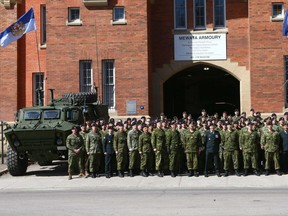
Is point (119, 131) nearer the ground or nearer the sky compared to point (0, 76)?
nearer the ground

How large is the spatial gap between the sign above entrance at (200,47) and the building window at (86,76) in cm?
433

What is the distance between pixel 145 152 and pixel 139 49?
9.29 m

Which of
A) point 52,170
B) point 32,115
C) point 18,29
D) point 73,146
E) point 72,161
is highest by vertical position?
point 18,29

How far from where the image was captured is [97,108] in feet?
67.9

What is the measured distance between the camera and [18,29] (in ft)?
74.5

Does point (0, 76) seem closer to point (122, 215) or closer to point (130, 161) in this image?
point (130, 161)

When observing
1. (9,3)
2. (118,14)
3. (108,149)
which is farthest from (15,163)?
(9,3)

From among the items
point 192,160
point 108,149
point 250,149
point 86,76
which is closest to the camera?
point 250,149

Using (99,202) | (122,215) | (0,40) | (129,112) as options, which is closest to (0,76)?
(0,40)

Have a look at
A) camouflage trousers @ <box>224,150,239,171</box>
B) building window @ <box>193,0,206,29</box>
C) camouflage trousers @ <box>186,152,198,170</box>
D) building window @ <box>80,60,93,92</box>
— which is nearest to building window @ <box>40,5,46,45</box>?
building window @ <box>80,60,93,92</box>

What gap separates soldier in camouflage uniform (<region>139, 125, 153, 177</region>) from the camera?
55.9 ft

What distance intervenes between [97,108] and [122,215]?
10.7 metres

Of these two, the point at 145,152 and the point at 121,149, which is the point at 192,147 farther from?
the point at 121,149

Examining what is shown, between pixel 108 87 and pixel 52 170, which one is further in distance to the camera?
pixel 108 87
